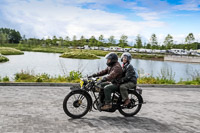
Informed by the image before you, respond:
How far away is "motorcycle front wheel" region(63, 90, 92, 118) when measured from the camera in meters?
5.56

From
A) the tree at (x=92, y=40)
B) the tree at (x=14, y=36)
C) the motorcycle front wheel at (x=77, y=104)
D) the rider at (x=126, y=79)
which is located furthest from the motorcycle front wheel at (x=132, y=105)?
the tree at (x=14, y=36)

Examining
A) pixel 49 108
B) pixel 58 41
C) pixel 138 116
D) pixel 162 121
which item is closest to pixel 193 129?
pixel 162 121

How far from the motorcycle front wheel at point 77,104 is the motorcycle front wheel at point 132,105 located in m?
0.99

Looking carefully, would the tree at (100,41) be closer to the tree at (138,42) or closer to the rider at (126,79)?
the tree at (138,42)

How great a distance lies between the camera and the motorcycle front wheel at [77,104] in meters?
5.56

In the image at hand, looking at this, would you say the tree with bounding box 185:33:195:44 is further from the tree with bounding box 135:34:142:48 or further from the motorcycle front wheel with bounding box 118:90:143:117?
the motorcycle front wheel with bounding box 118:90:143:117

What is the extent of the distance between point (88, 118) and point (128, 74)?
1588 mm

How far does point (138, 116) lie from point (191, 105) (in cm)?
292

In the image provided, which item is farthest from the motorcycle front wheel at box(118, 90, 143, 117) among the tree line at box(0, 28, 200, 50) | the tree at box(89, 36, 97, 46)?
the tree at box(89, 36, 97, 46)

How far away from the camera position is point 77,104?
18.6ft

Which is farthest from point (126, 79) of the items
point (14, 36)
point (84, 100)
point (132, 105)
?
point (14, 36)

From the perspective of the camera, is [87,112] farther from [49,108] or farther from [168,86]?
[168,86]

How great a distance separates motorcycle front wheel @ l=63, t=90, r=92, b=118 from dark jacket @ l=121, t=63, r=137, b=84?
1103 mm

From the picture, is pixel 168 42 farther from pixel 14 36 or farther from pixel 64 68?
pixel 14 36
